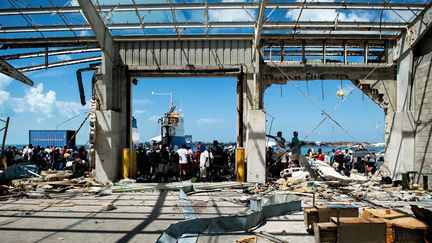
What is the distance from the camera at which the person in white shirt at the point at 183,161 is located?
14.6 metres

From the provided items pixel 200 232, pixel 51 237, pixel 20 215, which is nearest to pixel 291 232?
pixel 200 232

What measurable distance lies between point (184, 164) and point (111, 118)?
3596 millimetres

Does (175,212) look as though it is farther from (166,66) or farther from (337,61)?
(337,61)

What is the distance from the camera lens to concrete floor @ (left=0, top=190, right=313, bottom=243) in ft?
21.1

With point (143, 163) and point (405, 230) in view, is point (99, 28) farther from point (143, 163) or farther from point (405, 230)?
point (405, 230)

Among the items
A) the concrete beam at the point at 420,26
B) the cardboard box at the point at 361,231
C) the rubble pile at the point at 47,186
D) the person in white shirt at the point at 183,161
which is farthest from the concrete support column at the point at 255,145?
the cardboard box at the point at 361,231

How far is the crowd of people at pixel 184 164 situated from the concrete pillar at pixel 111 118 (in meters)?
1.29

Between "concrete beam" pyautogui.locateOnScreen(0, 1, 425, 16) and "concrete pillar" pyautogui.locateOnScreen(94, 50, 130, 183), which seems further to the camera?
"concrete pillar" pyautogui.locateOnScreen(94, 50, 130, 183)

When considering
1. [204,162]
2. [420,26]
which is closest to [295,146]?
[204,162]

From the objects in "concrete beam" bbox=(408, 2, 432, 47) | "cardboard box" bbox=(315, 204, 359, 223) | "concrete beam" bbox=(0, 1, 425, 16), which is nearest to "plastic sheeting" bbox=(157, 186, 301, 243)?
"cardboard box" bbox=(315, 204, 359, 223)

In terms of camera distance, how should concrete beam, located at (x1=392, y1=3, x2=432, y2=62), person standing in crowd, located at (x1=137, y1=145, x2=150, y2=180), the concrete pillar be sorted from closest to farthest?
concrete beam, located at (x1=392, y1=3, x2=432, y2=62), the concrete pillar, person standing in crowd, located at (x1=137, y1=145, x2=150, y2=180)

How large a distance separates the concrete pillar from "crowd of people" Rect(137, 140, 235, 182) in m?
1.29

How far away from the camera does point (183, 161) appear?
48.2 feet

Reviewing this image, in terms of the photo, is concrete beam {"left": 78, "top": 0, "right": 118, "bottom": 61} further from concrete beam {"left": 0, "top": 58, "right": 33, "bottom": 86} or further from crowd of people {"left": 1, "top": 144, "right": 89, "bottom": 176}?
crowd of people {"left": 1, "top": 144, "right": 89, "bottom": 176}
